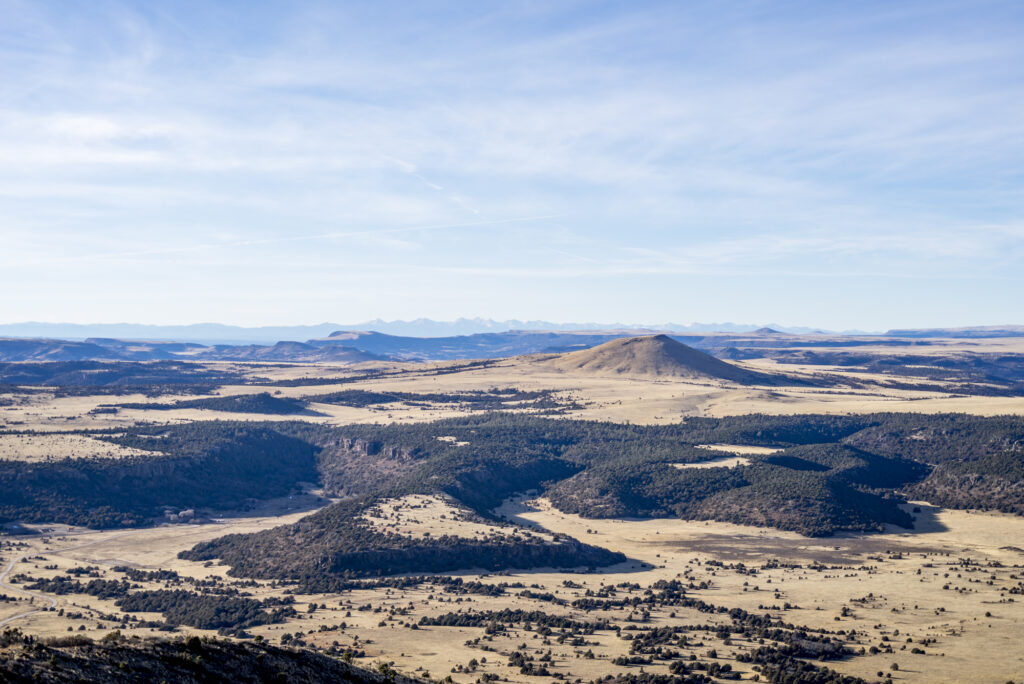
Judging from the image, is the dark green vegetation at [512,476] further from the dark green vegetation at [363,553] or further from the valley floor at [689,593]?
the valley floor at [689,593]

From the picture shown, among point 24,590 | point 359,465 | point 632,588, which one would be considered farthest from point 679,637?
point 359,465

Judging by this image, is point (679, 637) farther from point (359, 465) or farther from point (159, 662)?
point (359, 465)

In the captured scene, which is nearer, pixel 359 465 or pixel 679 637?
pixel 679 637

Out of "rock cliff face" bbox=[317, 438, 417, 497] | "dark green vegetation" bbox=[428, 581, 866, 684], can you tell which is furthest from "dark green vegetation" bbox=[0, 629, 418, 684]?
"rock cliff face" bbox=[317, 438, 417, 497]

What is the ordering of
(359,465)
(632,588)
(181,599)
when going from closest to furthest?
1. (181,599)
2. (632,588)
3. (359,465)

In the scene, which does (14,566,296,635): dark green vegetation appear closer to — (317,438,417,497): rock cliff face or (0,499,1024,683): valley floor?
(0,499,1024,683): valley floor

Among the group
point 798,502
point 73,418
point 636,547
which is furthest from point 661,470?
point 73,418

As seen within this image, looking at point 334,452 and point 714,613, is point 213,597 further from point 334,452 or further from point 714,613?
point 334,452
